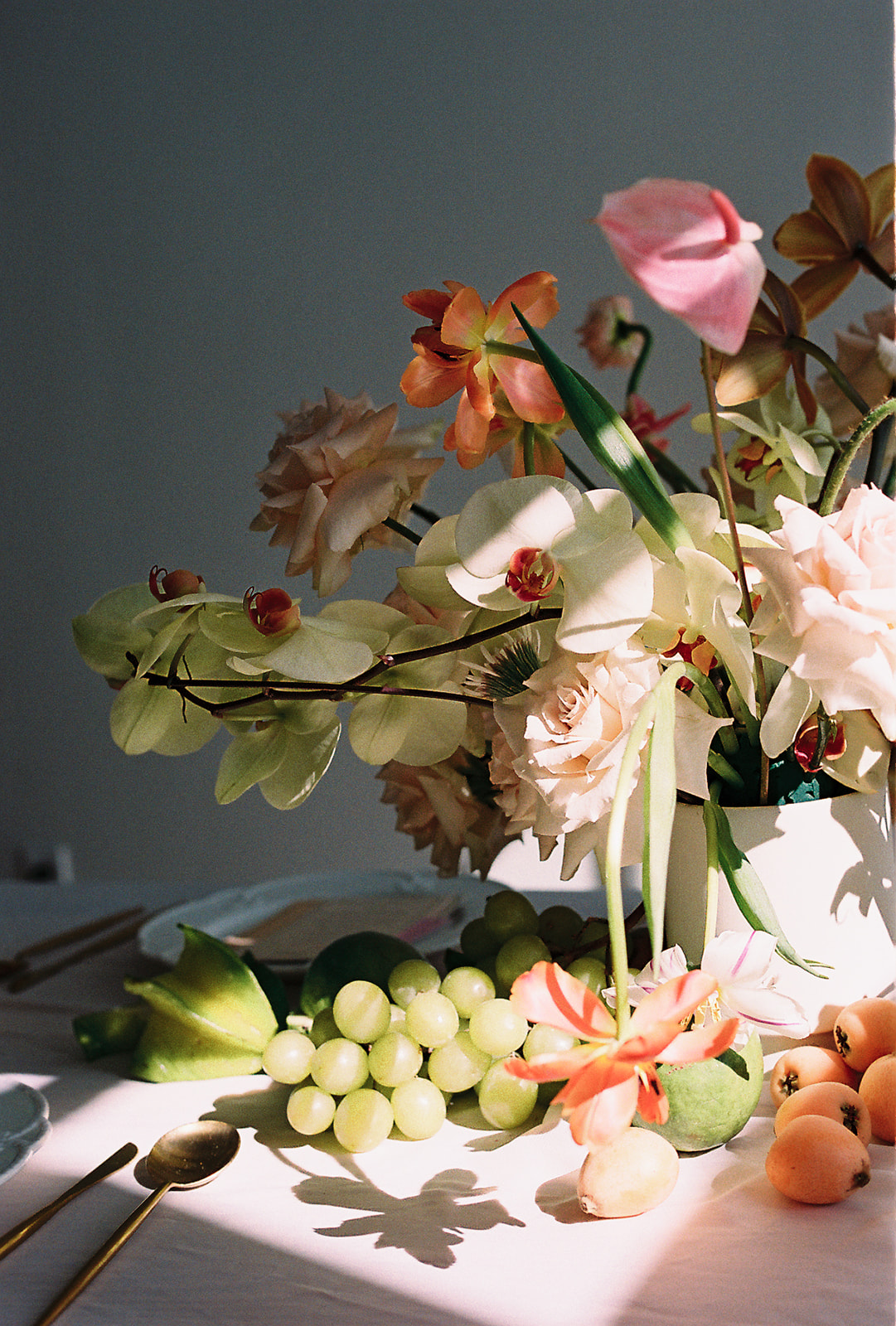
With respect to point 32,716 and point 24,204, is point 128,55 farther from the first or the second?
point 32,716

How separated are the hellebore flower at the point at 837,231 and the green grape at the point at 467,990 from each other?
1.09 feet

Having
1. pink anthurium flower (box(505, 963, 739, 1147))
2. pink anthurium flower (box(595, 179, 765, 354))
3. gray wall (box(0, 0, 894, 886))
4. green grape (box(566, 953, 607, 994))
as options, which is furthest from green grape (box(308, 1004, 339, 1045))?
gray wall (box(0, 0, 894, 886))

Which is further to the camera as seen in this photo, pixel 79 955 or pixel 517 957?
pixel 79 955

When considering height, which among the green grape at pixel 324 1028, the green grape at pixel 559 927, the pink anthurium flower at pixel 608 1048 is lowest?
the green grape at pixel 559 927

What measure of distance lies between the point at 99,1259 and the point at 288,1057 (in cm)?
10

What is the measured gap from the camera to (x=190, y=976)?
474 millimetres

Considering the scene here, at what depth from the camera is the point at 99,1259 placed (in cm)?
33

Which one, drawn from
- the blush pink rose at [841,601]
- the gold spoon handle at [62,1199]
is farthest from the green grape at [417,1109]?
the blush pink rose at [841,601]

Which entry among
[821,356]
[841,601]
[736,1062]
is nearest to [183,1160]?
[736,1062]

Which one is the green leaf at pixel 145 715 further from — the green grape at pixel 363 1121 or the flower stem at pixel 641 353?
the flower stem at pixel 641 353

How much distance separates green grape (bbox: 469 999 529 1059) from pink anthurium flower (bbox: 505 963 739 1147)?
0.55ft

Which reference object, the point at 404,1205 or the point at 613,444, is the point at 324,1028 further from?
the point at 613,444

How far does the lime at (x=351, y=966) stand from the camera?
47cm

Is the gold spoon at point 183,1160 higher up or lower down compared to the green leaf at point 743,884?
lower down
